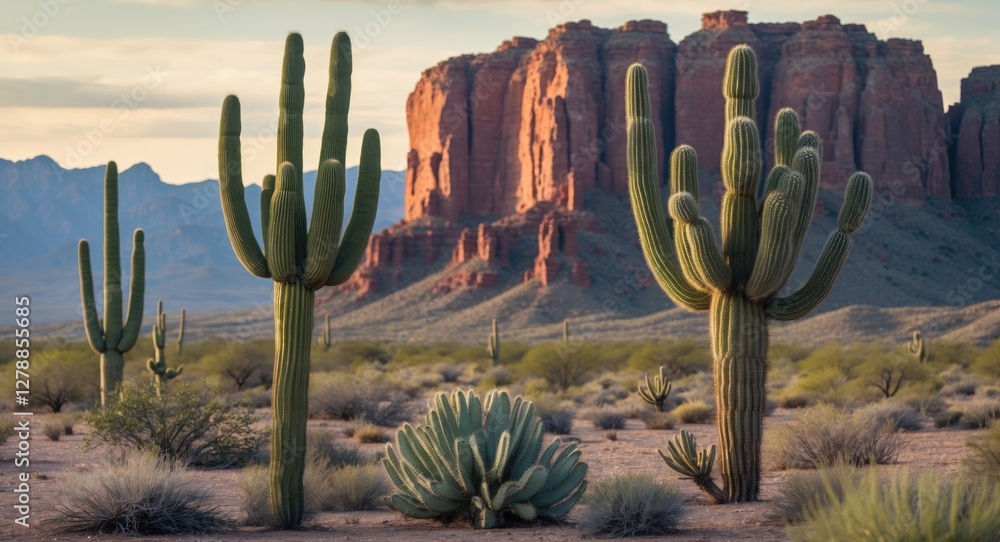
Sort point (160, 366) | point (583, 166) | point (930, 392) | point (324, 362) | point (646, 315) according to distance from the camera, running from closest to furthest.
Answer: point (160, 366) → point (930, 392) → point (324, 362) → point (646, 315) → point (583, 166)

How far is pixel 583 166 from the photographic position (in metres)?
92.8

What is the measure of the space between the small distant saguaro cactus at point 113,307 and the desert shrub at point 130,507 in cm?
964

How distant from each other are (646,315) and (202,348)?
35201 millimetres

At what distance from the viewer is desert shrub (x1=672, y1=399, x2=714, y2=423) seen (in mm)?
22234

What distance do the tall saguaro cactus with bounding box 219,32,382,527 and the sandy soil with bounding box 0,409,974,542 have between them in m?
0.78

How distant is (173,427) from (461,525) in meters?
6.46

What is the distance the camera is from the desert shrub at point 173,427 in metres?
15.0

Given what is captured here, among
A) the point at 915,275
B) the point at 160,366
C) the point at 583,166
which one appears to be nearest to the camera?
the point at 160,366

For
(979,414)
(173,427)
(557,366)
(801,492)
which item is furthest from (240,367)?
(801,492)

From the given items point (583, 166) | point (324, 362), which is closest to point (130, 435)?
point (324, 362)

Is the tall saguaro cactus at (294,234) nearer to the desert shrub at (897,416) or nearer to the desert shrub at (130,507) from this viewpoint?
the desert shrub at (130,507)

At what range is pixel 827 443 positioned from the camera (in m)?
14.4

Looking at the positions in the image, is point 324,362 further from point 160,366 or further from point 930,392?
point 930,392

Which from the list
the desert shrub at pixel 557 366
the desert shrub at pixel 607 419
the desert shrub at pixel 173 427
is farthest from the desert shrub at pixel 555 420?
the desert shrub at pixel 557 366
